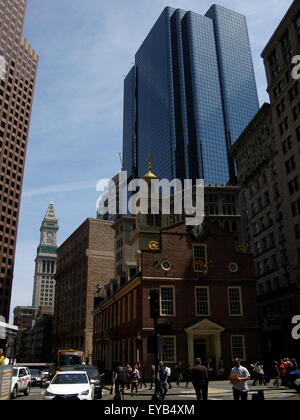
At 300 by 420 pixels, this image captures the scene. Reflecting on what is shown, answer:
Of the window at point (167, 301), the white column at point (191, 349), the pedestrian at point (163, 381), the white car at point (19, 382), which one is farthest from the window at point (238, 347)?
the white car at point (19, 382)

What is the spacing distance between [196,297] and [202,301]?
0.67 m

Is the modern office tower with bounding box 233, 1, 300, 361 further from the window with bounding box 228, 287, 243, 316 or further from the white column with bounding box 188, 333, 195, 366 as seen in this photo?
the white column with bounding box 188, 333, 195, 366

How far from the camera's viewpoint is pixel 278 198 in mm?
57344

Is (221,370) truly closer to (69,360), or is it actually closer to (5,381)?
(69,360)

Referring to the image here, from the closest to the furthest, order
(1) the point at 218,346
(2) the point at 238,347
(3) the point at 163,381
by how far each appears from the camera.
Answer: (3) the point at 163,381
(1) the point at 218,346
(2) the point at 238,347

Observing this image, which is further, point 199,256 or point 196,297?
point 199,256

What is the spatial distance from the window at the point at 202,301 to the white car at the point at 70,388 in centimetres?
1893

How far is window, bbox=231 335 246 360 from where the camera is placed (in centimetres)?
3384

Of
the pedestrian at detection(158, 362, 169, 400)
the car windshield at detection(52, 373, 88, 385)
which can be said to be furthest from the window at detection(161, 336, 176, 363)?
the car windshield at detection(52, 373, 88, 385)

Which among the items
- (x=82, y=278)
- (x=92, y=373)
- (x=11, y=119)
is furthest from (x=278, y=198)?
(x=11, y=119)

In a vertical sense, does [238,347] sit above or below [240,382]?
above

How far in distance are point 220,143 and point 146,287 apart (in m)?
123
